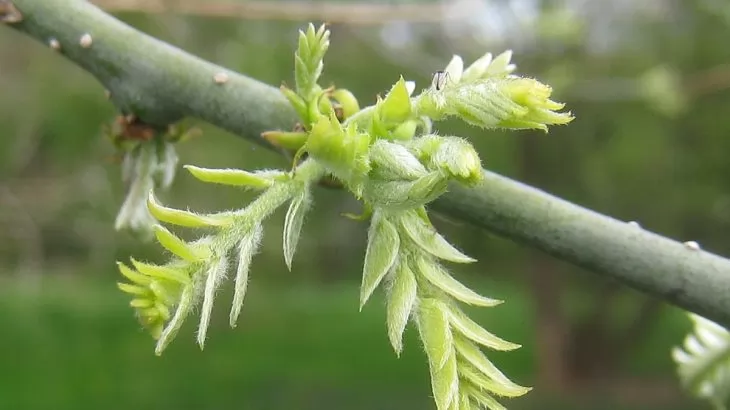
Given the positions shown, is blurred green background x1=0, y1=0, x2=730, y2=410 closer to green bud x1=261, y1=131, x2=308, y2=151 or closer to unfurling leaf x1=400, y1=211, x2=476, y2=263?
green bud x1=261, y1=131, x2=308, y2=151

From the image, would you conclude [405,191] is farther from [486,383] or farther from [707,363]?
[707,363]

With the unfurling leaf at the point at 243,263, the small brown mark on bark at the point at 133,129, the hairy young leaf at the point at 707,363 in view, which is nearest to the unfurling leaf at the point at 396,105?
the unfurling leaf at the point at 243,263

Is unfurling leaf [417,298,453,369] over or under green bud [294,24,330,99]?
under

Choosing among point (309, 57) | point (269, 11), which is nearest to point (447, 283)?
point (309, 57)

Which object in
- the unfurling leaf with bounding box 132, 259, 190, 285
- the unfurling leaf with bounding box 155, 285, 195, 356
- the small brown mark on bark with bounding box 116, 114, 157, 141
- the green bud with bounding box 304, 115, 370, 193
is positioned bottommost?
the unfurling leaf with bounding box 155, 285, 195, 356

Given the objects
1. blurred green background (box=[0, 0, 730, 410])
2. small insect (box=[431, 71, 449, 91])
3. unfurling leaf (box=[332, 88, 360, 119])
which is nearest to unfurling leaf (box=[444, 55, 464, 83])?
small insect (box=[431, 71, 449, 91])

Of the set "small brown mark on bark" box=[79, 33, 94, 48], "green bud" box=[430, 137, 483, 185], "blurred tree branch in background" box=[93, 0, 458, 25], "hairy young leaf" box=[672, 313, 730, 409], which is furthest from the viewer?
"blurred tree branch in background" box=[93, 0, 458, 25]
